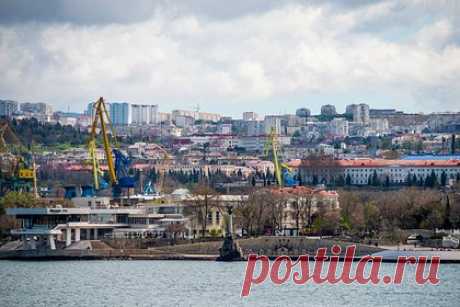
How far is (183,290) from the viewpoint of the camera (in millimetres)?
57219

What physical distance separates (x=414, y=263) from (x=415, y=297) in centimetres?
1772

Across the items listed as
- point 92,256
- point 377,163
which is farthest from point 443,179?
point 92,256

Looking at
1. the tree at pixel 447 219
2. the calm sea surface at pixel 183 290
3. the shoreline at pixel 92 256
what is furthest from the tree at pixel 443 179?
the calm sea surface at pixel 183 290

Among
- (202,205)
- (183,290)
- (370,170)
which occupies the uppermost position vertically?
(202,205)

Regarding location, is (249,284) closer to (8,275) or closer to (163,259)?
(8,275)

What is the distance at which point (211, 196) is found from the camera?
97938mm

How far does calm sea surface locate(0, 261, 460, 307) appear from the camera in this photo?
173 ft

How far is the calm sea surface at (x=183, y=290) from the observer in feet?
173

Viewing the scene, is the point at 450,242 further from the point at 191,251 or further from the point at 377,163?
the point at 377,163

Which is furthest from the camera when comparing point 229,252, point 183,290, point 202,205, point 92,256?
point 202,205

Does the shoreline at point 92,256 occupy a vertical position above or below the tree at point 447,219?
below

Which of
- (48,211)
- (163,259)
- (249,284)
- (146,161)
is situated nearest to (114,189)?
(48,211)

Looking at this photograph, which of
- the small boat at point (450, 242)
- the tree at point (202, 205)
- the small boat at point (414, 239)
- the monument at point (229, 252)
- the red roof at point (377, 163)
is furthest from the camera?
the red roof at point (377, 163)

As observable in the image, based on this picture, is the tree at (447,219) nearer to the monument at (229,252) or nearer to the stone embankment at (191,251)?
the stone embankment at (191,251)
